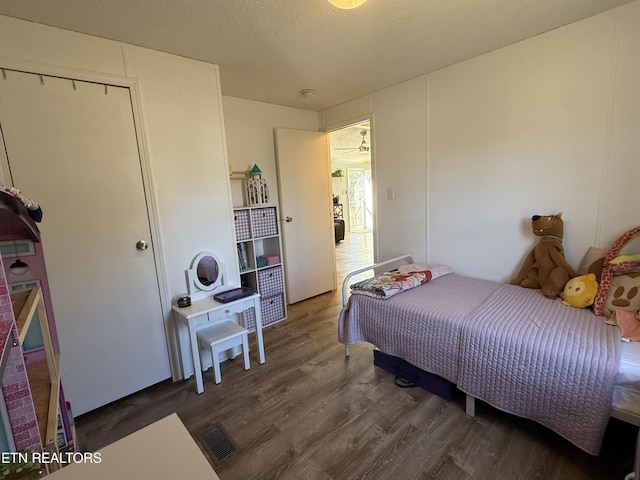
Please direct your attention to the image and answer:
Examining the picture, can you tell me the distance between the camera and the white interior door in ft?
11.1

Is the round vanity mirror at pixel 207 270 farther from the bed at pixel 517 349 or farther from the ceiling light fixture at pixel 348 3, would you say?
the ceiling light fixture at pixel 348 3

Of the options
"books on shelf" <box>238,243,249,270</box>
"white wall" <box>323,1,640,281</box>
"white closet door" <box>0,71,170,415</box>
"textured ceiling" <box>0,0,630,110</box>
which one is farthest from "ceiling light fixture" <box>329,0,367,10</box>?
"books on shelf" <box>238,243,249,270</box>

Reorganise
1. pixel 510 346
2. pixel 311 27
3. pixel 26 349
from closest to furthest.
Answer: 1. pixel 26 349
2. pixel 510 346
3. pixel 311 27

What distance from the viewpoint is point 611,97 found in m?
1.84

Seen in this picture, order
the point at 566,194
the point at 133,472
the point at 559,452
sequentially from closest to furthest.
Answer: the point at 133,472 → the point at 559,452 → the point at 566,194

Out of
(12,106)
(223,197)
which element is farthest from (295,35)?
(12,106)

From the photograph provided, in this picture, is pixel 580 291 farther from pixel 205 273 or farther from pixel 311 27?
pixel 205 273

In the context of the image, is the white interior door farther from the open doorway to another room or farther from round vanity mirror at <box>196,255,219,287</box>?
the open doorway to another room

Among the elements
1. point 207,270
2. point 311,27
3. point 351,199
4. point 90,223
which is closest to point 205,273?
point 207,270

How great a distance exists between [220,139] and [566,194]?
250 centimetres

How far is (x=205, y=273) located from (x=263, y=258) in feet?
2.79

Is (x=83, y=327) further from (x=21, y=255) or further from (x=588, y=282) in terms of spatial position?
(x=588, y=282)

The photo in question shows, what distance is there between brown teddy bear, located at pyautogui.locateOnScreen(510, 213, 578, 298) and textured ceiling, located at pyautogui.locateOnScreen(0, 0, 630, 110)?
126cm

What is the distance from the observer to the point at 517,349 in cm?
149
